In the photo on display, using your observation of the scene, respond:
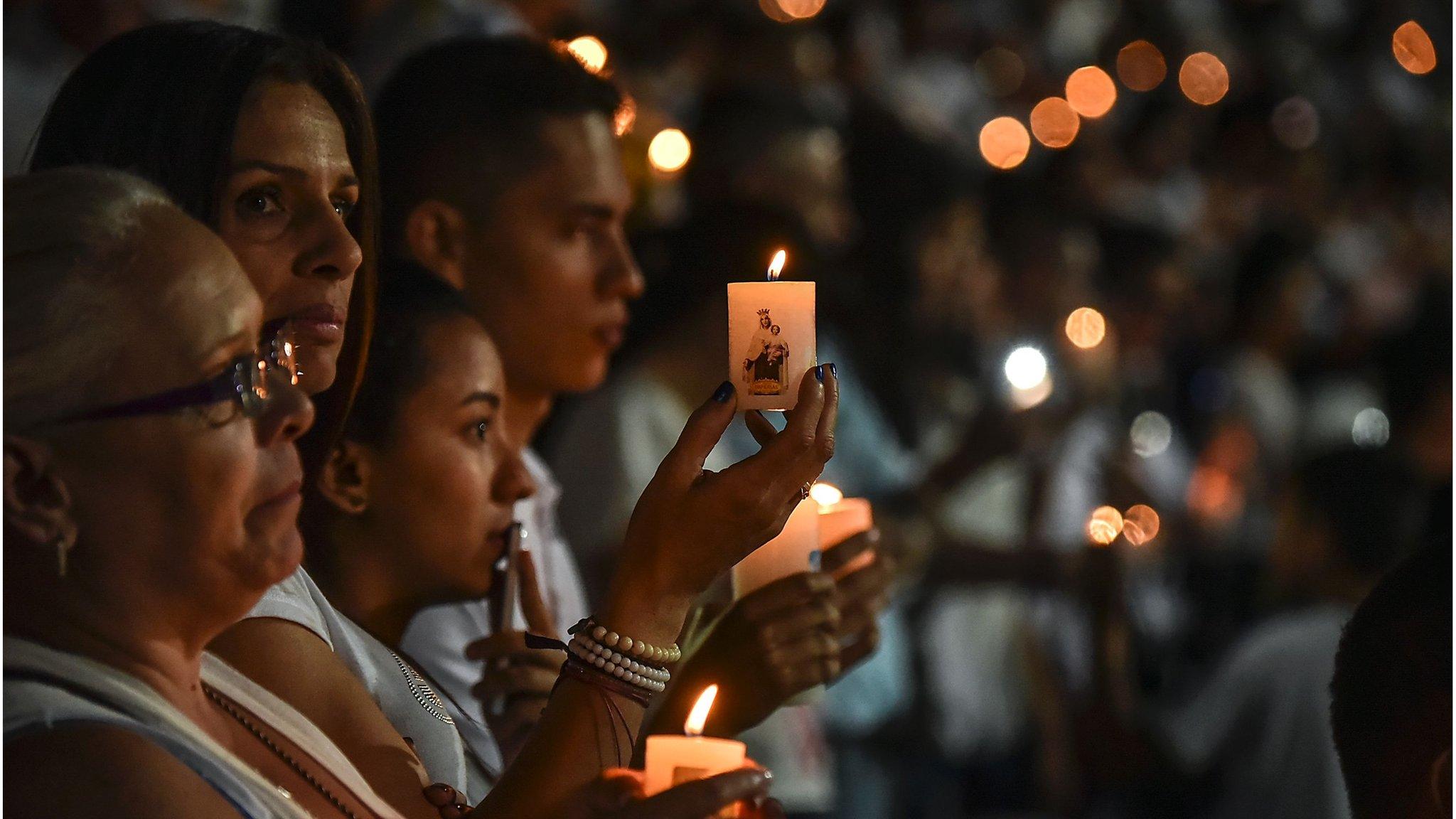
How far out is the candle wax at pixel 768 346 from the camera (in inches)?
62.1

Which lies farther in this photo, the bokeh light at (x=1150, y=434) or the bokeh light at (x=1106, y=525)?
the bokeh light at (x=1150, y=434)

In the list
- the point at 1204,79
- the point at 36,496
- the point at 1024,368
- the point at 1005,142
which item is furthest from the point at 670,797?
the point at 1204,79

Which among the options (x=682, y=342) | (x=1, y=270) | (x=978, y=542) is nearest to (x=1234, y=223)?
(x=978, y=542)

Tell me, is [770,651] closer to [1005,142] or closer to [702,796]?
[702,796]

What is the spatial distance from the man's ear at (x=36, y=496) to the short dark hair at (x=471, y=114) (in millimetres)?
1593

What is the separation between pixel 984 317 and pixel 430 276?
335 cm

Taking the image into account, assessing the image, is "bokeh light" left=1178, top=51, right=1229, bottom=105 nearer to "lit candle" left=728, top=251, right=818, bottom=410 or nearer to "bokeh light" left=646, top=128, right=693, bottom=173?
"bokeh light" left=646, top=128, right=693, bottom=173

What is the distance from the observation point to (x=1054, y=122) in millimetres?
8328

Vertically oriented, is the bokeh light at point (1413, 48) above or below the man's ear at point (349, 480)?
above

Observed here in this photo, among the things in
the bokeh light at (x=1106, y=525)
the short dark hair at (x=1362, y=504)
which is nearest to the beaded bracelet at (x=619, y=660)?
the short dark hair at (x=1362, y=504)

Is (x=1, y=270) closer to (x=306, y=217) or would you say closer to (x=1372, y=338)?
(x=306, y=217)

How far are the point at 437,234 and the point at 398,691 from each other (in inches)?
42.8

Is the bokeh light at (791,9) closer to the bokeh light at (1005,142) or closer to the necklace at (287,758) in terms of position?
the bokeh light at (1005,142)

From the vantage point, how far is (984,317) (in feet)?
17.6
